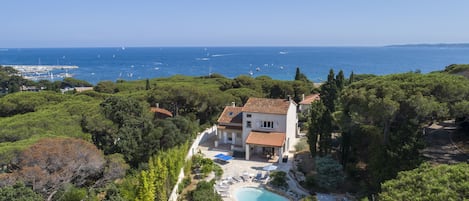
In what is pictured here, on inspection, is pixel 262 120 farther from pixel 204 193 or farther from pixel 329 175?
pixel 204 193

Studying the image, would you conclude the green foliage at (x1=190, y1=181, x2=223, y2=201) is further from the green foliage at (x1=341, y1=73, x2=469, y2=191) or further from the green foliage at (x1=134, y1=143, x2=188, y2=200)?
the green foliage at (x1=341, y1=73, x2=469, y2=191)

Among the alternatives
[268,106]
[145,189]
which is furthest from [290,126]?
[145,189]

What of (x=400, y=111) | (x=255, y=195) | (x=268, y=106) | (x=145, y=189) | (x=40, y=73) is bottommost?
(x=255, y=195)

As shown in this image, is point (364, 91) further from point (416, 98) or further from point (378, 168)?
point (378, 168)

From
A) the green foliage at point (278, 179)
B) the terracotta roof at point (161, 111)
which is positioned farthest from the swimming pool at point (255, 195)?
the terracotta roof at point (161, 111)

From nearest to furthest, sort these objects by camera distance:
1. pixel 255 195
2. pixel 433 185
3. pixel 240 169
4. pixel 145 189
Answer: pixel 433 185, pixel 145 189, pixel 255 195, pixel 240 169

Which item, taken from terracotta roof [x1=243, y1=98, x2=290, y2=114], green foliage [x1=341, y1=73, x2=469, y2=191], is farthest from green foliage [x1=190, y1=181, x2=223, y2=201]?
terracotta roof [x1=243, y1=98, x2=290, y2=114]

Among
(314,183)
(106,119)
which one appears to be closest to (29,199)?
(106,119)
